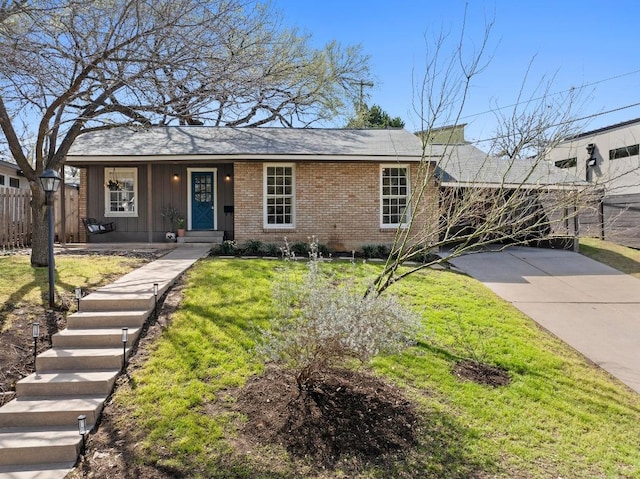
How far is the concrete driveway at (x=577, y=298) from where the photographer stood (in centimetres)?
613

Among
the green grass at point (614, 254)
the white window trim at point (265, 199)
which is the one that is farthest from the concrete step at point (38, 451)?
the green grass at point (614, 254)

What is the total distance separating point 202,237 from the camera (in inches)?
510

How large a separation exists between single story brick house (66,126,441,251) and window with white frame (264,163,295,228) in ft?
0.10

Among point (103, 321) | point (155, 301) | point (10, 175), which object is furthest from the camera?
point (10, 175)

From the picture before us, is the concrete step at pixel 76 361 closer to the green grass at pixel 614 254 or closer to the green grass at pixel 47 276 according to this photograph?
the green grass at pixel 47 276

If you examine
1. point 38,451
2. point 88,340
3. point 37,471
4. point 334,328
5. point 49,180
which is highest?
point 49,180

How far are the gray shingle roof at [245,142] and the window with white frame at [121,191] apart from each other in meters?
0.97

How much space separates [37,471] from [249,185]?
9.34 meters

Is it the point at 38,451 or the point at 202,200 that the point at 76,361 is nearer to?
the point at 38,451

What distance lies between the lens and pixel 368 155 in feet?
39.1

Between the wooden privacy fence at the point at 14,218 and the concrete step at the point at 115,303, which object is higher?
the wooden privacy fence at the point at 14,218

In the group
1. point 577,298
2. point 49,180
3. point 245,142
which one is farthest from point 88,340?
point 245,142


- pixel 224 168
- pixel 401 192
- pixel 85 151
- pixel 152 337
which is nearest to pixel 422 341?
pixel 152 337

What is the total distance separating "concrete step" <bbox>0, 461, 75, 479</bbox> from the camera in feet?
11.3
